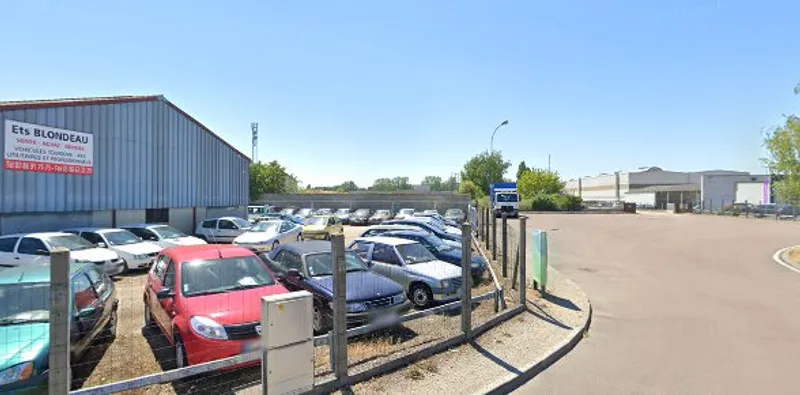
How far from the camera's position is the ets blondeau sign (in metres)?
14.1

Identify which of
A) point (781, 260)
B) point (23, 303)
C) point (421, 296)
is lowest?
point (781, 260)

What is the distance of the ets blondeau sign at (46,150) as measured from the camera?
14141mm

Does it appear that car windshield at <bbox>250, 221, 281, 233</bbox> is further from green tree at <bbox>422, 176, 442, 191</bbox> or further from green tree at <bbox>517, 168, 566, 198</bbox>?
green tree at <bbox>422, 176, 442, 191</bbox>

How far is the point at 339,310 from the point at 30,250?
1134cm

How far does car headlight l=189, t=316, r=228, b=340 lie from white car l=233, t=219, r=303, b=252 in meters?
12.0

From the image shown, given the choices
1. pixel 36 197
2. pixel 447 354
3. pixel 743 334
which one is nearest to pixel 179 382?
pixel 447 354

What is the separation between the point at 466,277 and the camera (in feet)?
21.1

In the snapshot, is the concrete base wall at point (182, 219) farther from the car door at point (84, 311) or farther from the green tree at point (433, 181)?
the green tree at point (433, 181)

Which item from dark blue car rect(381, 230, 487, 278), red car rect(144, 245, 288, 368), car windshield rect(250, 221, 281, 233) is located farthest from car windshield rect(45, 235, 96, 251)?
dark blue car rect(381, 230, 487, 278)

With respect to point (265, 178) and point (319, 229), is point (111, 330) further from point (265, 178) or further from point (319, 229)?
point (265, 178)

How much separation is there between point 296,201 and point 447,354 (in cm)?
4477

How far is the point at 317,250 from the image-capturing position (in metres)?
8.43

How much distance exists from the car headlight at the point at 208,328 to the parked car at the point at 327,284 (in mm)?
1748

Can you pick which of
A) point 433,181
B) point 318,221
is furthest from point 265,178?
point 433,181
